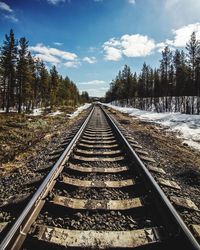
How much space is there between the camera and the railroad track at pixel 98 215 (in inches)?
78.3

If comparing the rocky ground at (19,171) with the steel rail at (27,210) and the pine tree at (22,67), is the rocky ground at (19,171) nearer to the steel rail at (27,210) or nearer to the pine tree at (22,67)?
the steel rail at (27,210)

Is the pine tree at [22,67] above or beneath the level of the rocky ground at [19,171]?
above

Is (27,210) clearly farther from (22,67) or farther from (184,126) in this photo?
(22,67)

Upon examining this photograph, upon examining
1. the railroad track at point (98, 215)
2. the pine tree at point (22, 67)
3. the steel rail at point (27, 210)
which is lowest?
the railroad track at point (98, 215)

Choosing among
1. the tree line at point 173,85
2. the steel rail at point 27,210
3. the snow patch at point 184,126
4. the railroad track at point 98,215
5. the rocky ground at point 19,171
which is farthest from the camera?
the tree line at point 173,85

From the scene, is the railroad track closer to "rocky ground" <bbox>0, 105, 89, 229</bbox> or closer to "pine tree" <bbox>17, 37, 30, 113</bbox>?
"rocky ground" <bbox>0, 105, 89, 229</bbox>

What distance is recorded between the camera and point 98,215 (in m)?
2.55

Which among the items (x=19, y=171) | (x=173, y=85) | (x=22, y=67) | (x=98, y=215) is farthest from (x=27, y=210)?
(x=173, y=85)

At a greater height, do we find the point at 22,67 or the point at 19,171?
the point at 22,67

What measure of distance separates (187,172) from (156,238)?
104 inches

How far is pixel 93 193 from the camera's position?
10.2 feet

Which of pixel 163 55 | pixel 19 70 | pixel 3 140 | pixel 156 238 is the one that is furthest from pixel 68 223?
pixel 163 55

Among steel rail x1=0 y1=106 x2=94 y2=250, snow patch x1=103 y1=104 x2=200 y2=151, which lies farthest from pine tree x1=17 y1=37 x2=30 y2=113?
steel rail x1=0 y1=106 x2=94 y2=250

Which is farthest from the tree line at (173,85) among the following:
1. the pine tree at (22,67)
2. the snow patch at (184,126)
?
the pine tree at (22,67)
